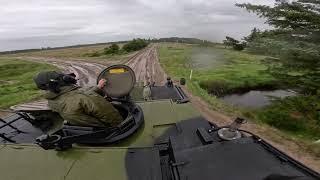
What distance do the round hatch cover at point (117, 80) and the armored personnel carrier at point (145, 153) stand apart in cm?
12

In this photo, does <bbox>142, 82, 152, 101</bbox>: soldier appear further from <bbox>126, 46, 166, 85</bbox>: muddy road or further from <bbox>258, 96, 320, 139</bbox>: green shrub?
<bbox>258, 96, 320, 139</bbox>: green shrub

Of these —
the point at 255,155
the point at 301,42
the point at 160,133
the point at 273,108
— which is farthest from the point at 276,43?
the point at 255,155

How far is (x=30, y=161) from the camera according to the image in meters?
4.60

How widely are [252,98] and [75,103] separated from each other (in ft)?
85.1

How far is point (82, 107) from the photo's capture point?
17.2ft

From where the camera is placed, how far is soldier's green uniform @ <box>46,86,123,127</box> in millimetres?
5234

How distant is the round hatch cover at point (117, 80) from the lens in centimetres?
637

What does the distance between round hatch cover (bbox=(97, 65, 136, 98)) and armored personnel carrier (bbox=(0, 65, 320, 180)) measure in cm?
12

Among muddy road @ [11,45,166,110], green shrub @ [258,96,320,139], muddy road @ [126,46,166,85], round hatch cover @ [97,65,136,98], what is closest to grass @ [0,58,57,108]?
muddy road @ [11,45,166,110]

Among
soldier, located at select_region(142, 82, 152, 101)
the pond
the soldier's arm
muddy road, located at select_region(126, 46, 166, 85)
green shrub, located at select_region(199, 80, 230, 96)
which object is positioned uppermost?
the soldier's arm

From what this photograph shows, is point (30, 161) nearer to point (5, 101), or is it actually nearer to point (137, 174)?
point (137, 174)

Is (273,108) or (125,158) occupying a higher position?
(125,158)

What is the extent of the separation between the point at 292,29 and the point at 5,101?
1815cm

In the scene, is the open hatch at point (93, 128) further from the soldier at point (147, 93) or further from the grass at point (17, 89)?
the grass at point (17, 89)
